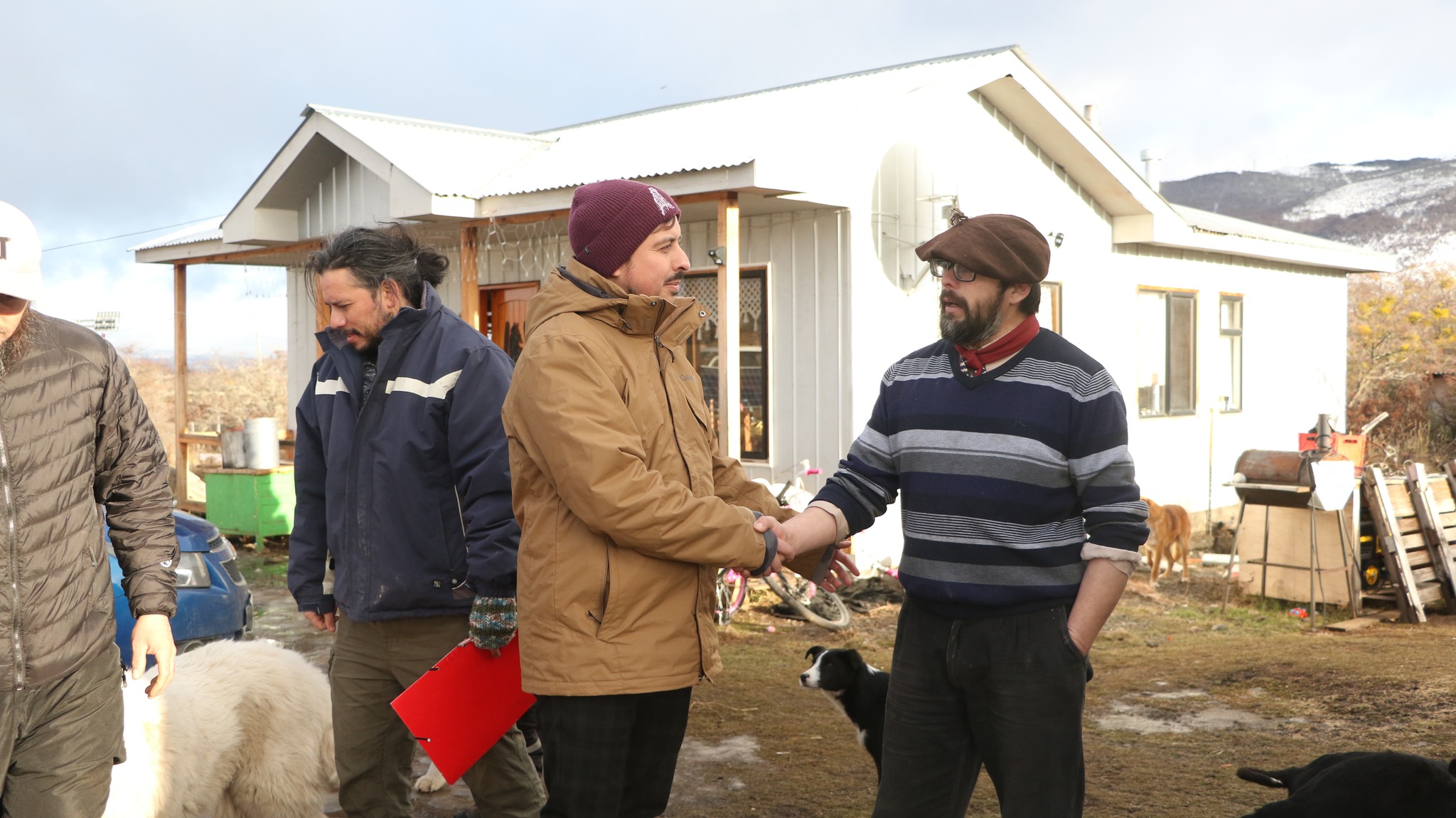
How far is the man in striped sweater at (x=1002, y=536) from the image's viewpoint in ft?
8.81

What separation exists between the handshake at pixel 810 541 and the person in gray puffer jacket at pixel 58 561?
4.87 feet

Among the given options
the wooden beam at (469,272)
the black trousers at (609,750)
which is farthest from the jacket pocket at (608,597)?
the wooden beam at (469,272)

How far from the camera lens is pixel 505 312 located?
441 inches

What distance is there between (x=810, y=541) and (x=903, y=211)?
280 inches

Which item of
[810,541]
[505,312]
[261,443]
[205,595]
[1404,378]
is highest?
[505,312]

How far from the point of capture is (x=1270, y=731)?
18.6 ft

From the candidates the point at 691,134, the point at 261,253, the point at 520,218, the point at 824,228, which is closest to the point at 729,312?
the point at 824,228

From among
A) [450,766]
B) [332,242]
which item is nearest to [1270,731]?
[450,766]

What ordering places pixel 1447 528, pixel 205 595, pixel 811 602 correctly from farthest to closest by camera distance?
pixel 1447 528 → pixel 811 602 → pixel 205 595

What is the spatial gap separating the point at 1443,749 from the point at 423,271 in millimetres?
4863

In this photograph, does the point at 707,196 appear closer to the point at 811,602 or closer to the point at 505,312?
the point at 811,602

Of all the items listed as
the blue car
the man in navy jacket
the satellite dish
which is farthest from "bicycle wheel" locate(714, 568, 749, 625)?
the man in navy jacket

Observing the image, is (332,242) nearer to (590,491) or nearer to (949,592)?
(590,491)

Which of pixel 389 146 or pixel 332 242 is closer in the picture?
pixel 332 242
